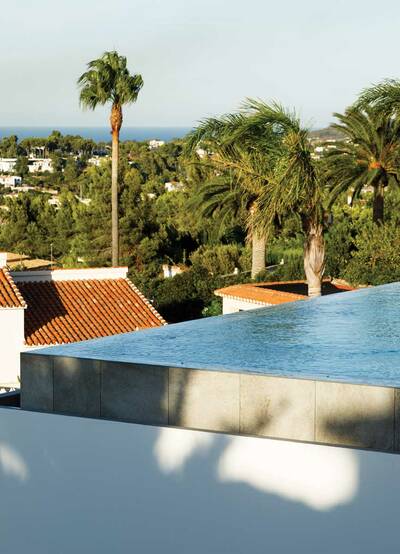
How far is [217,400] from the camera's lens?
8.62 metres

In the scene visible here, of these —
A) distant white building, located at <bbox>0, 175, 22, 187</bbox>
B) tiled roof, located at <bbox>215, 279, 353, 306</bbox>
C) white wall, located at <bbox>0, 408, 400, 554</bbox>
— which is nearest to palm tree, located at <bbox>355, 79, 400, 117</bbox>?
tiled roof, located at <bbox>215, 279, 353, 306</bbox>

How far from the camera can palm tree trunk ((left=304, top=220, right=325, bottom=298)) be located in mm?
20891

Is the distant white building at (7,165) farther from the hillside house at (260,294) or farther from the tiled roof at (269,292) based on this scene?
the hillside house at (260,294)

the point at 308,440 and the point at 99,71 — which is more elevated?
the point at 99,71

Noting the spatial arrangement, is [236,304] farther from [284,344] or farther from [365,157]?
[284,344]

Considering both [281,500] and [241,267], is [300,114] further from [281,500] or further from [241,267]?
[241,267]

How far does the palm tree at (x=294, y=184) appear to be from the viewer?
20.3 meters

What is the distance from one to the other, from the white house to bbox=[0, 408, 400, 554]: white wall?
53.6ft

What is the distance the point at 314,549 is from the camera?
8.14 metres

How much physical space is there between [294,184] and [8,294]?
8686mm

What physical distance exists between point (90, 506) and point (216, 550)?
44.8 inches

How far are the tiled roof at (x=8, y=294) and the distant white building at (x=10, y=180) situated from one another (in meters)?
102

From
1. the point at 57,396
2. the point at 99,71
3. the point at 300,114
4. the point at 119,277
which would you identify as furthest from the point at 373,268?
the point at 57,396

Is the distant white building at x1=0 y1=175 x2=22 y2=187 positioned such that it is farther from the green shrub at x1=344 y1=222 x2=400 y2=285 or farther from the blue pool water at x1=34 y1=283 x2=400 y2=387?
the blue pool water at x1=34 y1=283 x2=400 y2=387
